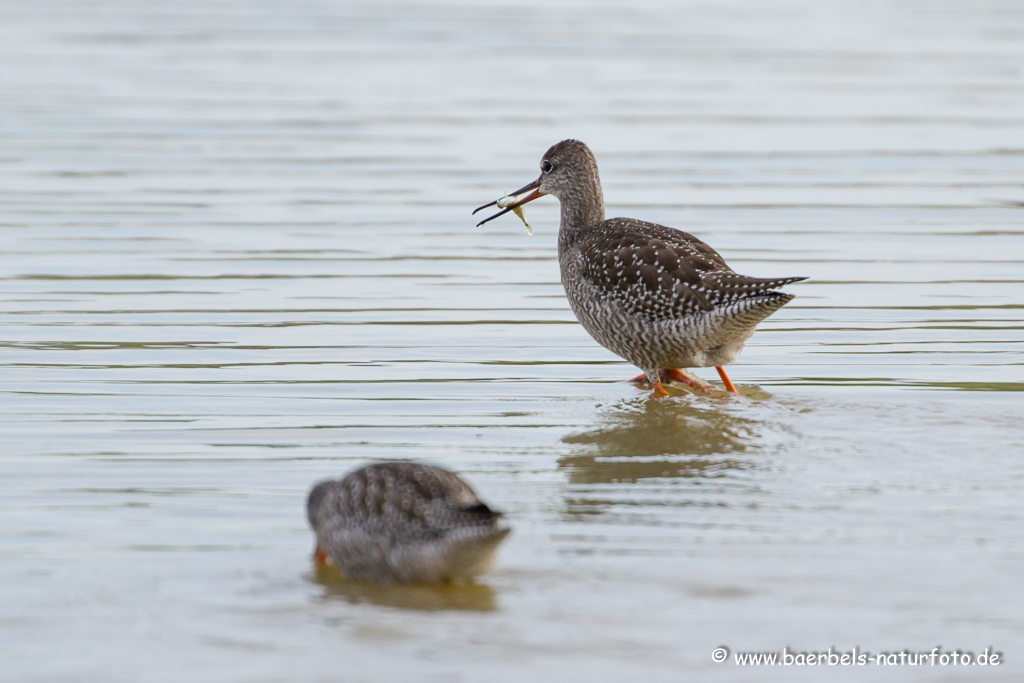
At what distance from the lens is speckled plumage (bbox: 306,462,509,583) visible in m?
5.95

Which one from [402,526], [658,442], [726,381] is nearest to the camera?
[402,526]

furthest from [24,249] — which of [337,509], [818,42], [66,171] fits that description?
[818,42]

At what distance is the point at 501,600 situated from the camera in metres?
6.05

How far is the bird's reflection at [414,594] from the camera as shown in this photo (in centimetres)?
606

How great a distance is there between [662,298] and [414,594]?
3482mm

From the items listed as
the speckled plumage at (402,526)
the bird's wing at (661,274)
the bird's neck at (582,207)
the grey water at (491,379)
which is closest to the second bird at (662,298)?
the bird's wing at (661,274)

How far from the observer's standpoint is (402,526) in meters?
6.12

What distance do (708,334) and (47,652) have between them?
463 centimetres

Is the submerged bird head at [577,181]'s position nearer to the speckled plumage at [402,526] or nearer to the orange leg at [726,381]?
the orange leg at [726,381]

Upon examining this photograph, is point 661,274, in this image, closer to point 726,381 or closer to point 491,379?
point 726,381

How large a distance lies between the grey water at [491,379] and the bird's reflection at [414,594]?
0.8 inches

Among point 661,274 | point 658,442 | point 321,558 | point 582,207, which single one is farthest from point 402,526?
point 582,207

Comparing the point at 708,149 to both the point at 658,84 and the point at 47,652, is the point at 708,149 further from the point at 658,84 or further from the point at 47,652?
the point at 47,652

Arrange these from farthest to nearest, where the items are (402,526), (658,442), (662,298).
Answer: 1. (662,298)
2. (658,442)
3. (402,526)
